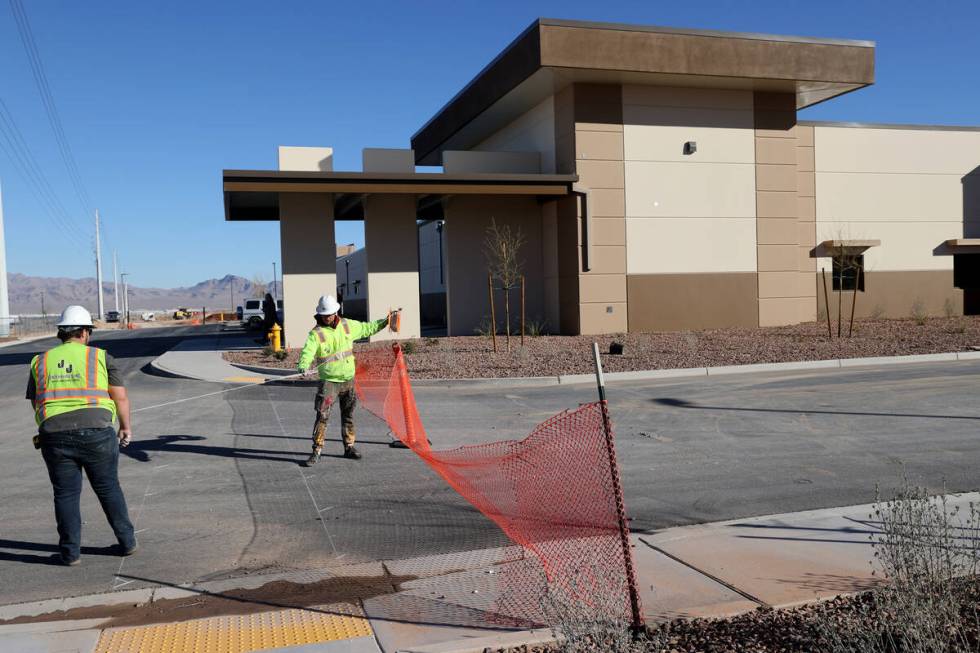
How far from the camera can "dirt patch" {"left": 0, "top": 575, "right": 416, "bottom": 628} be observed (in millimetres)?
5316

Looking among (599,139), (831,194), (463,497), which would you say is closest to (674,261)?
(599,139)

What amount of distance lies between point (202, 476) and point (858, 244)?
84.6 feet

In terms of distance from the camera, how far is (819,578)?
5.50 m

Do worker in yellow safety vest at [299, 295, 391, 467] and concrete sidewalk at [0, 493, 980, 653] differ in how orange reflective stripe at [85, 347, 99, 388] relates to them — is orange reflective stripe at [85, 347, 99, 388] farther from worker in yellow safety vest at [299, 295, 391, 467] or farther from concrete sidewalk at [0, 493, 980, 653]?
worker in yellow safety vest at [299, 295, 391, 467]

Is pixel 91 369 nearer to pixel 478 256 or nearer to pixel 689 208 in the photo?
Answer: pixel 478 256

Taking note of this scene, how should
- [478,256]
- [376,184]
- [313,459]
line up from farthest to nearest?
[478,256], [376,184], [313,459]

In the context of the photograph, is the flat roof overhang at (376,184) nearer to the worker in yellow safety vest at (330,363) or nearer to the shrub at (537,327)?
the shrub at (537,327)

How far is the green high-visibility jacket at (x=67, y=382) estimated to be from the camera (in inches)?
246

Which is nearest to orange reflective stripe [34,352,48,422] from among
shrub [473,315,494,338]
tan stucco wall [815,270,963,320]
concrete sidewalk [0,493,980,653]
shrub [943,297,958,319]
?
concrete sidewalk [0,493,980,653]

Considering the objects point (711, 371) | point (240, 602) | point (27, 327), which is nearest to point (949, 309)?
point (711, 371)

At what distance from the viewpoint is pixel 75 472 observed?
630 cm

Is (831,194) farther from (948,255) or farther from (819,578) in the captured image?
(819,578)

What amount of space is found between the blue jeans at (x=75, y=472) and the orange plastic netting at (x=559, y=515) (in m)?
3.05

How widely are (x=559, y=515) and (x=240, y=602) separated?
2387mm
